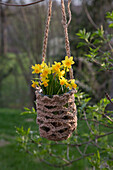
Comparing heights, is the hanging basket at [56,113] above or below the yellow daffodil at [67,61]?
below

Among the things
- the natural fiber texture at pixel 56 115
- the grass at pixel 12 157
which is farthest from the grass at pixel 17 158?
the natural fiber texture at pixel 56 115

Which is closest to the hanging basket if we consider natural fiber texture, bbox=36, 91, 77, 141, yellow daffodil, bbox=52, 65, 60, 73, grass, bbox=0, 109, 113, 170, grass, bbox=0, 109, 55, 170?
natural fiber texture, bbox=36, 91, 77, 141

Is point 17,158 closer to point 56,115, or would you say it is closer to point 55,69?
point 56,115

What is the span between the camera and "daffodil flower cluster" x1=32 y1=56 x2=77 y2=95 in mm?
1095

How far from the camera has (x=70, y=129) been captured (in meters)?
1.22

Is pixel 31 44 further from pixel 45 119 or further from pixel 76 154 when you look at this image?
pixel 45 119

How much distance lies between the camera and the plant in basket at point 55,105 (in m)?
1.14

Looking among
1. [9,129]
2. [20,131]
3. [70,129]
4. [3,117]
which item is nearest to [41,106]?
[70,129]

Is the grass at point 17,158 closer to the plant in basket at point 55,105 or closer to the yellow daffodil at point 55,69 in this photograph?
the plant in basket at point 55,105

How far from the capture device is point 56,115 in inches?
45.9

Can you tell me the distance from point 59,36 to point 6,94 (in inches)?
237

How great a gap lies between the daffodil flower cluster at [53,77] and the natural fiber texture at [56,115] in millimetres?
54

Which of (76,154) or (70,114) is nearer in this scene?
(70,114)

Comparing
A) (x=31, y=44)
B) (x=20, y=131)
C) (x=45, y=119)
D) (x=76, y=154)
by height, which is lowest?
(x=76, y=154)
